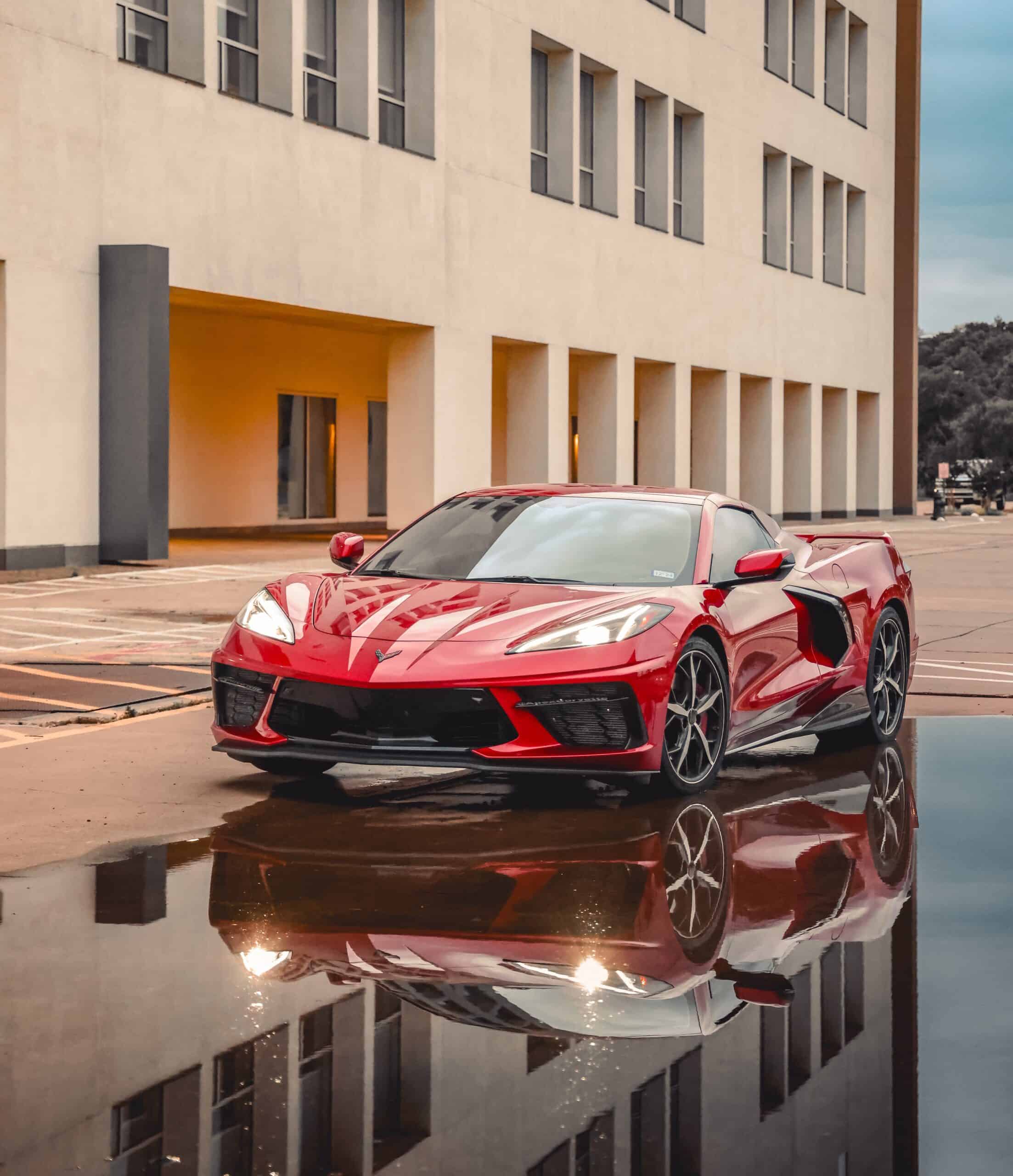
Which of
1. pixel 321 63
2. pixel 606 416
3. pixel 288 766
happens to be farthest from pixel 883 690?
pixel 606 416

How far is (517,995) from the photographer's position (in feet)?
15.0

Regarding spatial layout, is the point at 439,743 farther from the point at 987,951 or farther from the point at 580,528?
the point at 987,951

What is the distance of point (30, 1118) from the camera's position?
12.1ft

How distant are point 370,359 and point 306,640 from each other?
29.4m

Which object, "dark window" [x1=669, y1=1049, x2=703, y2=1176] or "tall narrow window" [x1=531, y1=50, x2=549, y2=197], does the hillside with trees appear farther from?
"dark window" [x1=669, y1=1049, x2=703, y2=1176]

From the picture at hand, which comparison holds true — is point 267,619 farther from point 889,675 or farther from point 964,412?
point 964,412

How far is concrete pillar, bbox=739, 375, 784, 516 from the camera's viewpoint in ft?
140

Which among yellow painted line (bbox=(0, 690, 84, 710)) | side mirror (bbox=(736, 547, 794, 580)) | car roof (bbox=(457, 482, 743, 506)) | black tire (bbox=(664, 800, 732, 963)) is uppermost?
car roof (bbox=(457, 482, 743, 506))

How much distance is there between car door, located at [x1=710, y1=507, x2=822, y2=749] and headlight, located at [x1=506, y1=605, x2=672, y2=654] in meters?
0.56

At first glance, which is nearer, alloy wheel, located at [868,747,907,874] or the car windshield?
alloy wheel, located at [868,747,907,874]

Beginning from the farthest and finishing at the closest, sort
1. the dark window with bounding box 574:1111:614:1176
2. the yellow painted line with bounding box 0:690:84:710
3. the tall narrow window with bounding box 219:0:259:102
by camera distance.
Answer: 1. the tall narrow window with bounding box 219:0:259:102
2. the yellow painted line with bounding box 0:690:84:710
3. the dark window with bounding box 574:1111:614:1176

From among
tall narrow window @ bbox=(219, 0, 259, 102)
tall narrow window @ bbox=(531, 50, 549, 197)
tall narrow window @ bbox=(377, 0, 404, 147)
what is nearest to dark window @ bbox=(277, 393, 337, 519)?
tall narrow window @ bbox=(531, 50, 549, 197)

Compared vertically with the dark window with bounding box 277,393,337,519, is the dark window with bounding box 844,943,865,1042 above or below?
below

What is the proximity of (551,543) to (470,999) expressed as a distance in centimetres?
416
